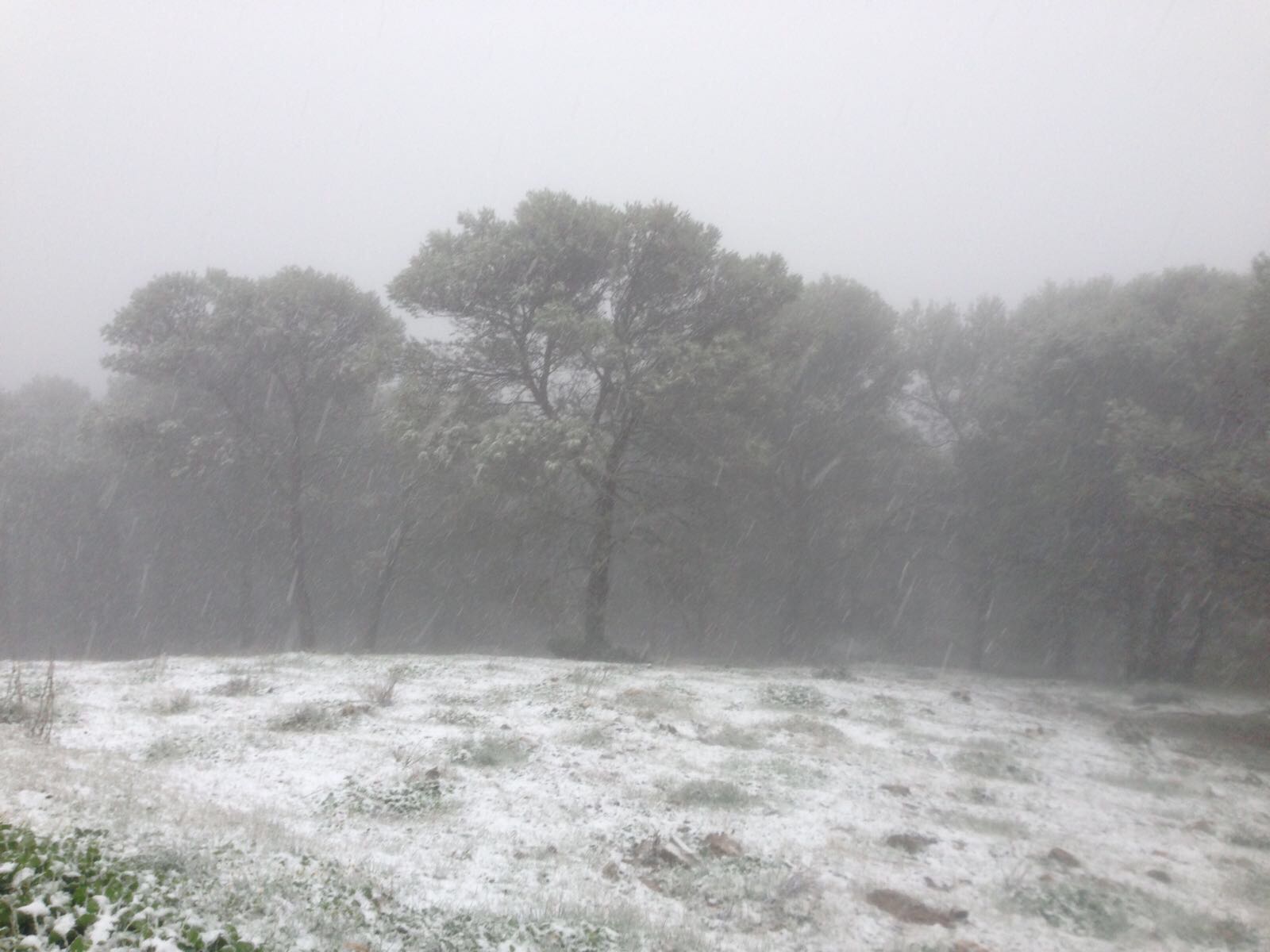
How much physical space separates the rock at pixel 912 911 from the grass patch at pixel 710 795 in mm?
1930

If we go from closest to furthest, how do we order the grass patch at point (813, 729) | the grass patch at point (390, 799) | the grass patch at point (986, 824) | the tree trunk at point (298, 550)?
the grass patch at point (390, 799) → the grass patch at point (986, 824) → the grass patch at point (813, 729) → the tree trunk at point (298, 550)

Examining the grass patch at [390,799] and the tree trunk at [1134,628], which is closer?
the grass patch at [390,799]

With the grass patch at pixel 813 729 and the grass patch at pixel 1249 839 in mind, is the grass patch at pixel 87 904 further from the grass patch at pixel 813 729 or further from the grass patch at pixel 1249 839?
the grass patch at pixel 1249 839

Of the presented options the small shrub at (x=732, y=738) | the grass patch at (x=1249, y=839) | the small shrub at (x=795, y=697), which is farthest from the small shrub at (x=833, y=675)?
the grass patch at (x=1249, y=839)

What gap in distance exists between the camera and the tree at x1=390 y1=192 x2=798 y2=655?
2030cm

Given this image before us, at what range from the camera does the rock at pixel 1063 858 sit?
7.59 m

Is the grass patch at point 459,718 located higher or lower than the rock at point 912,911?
higher

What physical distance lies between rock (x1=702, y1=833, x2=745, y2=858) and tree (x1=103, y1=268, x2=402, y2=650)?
2030cm

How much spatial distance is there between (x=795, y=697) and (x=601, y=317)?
10.3m

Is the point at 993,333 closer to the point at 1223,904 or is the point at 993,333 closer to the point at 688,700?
the point at 688,700

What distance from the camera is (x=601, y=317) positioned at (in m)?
20.2

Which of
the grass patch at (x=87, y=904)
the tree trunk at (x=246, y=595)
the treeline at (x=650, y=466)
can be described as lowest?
the tree trunk at (x=246, y=595)

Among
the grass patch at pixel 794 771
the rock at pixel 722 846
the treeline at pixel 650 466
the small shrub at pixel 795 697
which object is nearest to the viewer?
the rock at pixel 722 846

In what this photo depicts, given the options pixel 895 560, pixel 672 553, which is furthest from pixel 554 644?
pixel 895 560
